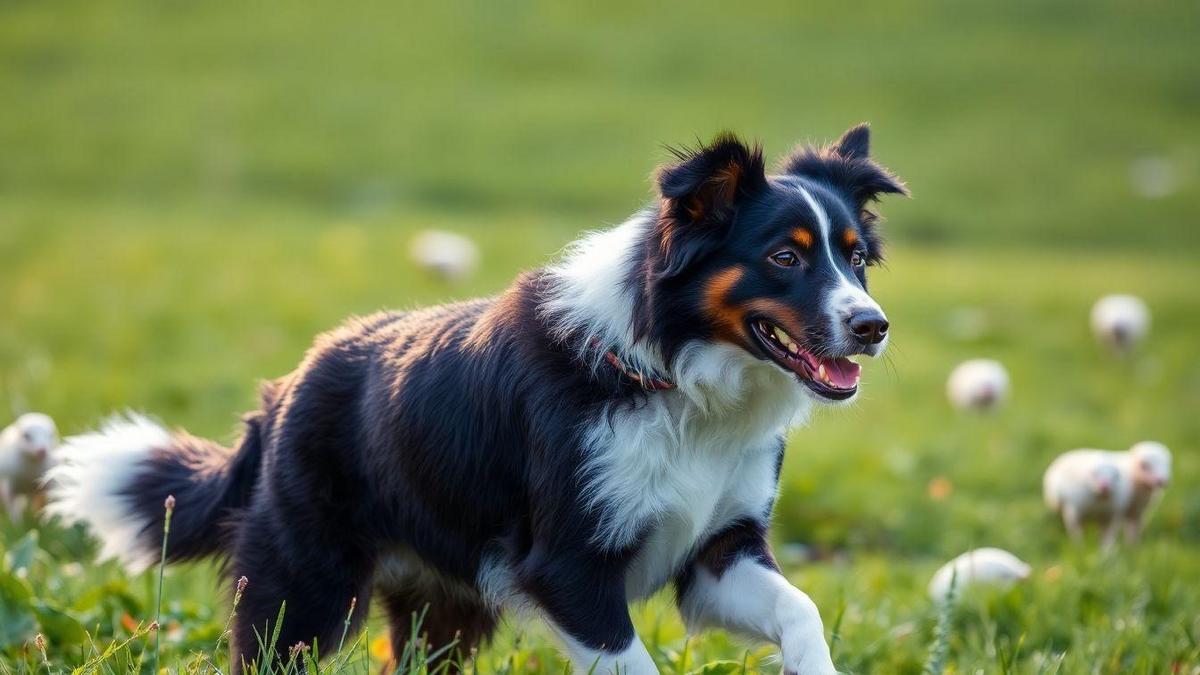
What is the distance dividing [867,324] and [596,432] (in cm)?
78

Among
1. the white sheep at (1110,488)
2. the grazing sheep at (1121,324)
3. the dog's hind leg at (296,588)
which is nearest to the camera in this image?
the dog's hind leg at (296,588)

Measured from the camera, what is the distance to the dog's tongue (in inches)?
137

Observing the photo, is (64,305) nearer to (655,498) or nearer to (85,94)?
(655,498)

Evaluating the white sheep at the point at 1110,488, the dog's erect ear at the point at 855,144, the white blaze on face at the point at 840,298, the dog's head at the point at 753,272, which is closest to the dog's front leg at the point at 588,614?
the dog's head at the point at 753,272

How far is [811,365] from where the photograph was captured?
3.48m

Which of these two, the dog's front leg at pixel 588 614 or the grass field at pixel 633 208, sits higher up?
the dog's front leg at pixel 588 614

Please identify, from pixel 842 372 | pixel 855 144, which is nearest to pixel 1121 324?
pixel 855 144

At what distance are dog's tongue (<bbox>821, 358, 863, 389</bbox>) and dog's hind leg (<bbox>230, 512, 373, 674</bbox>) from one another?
1.52 m

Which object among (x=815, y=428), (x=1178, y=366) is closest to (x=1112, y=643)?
(x=815, y=428)

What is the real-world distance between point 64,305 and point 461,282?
356 centimetres

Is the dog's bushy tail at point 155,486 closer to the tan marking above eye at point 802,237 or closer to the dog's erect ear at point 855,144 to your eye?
the tan marking above eye at point 802,237

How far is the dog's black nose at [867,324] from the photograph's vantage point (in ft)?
11.0

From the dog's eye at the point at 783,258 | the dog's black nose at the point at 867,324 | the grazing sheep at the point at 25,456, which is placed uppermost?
the dog's eye at the point at 783,258

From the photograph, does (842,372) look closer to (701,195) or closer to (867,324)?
(867,324)
